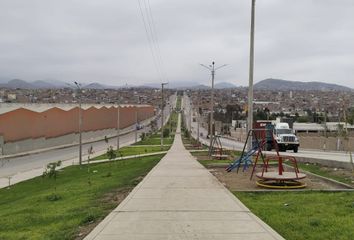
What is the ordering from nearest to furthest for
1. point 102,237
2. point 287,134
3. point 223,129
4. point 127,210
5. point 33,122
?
point 102,237 → point 127,210 → point 287,134 → point 33,122 → point 223,129

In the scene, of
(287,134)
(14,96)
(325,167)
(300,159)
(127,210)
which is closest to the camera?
(127,210)

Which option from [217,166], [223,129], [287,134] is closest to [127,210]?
[217,166]

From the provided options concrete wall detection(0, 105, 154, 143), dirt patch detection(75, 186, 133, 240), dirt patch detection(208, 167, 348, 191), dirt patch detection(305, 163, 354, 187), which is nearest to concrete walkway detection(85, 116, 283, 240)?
dirt patch detection(75, 186, 133, 240)

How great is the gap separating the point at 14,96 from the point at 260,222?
7155 inches

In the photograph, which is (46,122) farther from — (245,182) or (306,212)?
(306,212)

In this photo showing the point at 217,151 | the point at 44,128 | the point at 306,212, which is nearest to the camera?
the point at 306,212

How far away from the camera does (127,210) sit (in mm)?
11547

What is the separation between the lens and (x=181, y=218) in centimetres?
1042

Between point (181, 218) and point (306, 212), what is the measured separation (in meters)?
2.73

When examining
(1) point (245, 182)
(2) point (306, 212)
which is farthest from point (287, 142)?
(2) point (306, 212)

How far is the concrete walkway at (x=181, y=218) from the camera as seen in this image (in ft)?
28.8

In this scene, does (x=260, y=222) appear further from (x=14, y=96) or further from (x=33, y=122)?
(x=14, y=96)

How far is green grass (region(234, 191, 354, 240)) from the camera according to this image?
29.6ft

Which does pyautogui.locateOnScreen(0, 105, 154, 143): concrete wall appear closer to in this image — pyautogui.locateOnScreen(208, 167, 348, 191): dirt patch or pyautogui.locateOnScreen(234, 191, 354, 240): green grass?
pyautogui.locateOnScreen(208, 167, 348, 191): dirt patch
